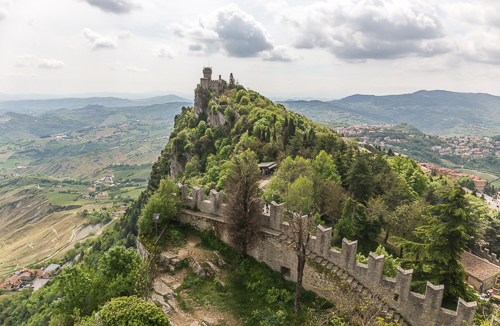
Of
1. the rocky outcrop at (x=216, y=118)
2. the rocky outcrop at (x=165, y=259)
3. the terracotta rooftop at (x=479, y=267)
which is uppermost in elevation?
the rocky outcrop at (x=216, y=118)

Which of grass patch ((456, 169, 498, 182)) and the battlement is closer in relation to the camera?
the battlement

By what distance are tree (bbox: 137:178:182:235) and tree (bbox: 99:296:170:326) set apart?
9636mm

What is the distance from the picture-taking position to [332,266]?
1655cm

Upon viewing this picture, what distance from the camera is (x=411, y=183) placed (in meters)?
39.5

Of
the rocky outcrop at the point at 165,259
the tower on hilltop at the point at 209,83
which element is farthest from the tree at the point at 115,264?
the tower on hilltop at the point at 209,83

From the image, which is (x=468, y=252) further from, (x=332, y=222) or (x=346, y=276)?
(x=346, y=276)

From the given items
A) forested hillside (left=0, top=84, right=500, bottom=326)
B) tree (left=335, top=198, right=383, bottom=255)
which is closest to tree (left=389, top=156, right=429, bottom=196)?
forested hillside (left=0, top=84, right=500, bottom=326)

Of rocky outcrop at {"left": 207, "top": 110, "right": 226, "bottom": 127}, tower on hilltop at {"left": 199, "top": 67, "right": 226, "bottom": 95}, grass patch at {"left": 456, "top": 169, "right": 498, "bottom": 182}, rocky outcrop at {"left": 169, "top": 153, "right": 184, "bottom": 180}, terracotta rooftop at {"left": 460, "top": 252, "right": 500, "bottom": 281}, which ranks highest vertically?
tower on hilltop at {"left": 199, "top": 67, "right": 226, "bottom": 95}

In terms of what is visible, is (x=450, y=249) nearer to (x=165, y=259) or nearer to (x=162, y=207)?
(x=165, y=259)

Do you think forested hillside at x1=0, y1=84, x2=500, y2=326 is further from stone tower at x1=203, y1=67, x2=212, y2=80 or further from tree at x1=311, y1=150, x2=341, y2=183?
stone tower at x1=203, y1=67, x2=212, y2=80

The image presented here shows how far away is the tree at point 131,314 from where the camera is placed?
11438mm

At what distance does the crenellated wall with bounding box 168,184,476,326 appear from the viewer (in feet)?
43.9

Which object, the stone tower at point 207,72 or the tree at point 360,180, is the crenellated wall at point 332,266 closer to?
the tree at point 360,180

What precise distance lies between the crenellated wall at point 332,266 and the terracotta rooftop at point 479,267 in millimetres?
18559
